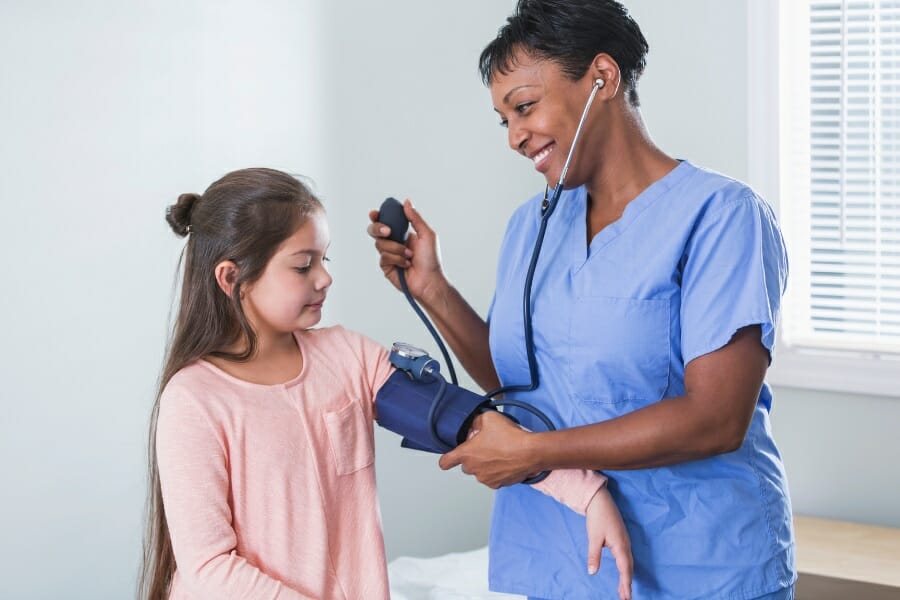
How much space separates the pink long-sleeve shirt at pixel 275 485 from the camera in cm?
117

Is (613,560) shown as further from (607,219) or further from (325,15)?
(325,15)

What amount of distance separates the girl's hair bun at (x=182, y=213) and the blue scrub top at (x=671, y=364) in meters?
0.50

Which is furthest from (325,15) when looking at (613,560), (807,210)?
(613,560)

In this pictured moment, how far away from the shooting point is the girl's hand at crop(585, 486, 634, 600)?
1199mm

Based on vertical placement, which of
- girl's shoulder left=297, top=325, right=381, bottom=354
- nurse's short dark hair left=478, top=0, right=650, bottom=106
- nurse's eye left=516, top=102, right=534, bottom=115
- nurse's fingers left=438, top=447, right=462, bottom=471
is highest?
nurse's short dark hair left=478, top=0, right=650, bottom=106

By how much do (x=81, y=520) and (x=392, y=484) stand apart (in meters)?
0.89

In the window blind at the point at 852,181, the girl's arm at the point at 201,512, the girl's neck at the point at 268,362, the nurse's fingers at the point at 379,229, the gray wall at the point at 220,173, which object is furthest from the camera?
the window blind at the point at 852,181

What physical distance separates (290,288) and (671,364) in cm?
50

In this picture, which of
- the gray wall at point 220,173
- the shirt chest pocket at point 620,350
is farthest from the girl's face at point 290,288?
the gray wall at point 220,173

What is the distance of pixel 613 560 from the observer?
1.27 metres

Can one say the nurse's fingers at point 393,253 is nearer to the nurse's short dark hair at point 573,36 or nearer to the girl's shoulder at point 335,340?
the girl's shoulder at point 335,340

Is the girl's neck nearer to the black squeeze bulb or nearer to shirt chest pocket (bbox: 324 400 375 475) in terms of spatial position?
shirt chest pocket (bbox: 324 400 375 475)

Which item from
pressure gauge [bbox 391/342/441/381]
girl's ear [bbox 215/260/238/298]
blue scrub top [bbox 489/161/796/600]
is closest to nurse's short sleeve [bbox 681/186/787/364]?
blue scrub top [bbox 489/161/796/600]

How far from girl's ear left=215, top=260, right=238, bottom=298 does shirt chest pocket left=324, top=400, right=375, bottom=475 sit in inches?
8.4
